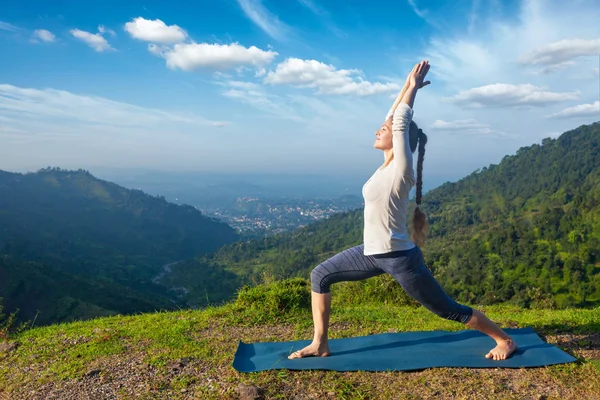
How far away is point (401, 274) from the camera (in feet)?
11.3

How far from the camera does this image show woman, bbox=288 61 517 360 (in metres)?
3.41

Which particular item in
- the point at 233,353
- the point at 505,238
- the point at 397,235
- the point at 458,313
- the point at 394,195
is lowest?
the point at 505,238

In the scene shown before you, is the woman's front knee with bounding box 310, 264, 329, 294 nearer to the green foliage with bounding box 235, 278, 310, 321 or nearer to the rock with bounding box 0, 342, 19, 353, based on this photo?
the green foliage with bounding box 235, 278, 310, 321

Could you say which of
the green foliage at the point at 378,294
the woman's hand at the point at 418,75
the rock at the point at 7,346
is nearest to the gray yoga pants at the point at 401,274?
the woman's hand at the point at 418,75

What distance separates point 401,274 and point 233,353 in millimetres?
1859

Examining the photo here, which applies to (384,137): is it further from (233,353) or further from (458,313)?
(233,353)

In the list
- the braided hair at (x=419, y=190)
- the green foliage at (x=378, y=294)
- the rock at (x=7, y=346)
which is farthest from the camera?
the green foliage at (x=378, y=294)

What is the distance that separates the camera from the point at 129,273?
8438 cm

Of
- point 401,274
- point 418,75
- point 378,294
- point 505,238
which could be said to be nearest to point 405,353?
point 401,274

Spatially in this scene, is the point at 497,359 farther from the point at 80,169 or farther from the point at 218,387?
the point at 80,169

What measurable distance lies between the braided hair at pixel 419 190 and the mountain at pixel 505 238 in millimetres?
18774

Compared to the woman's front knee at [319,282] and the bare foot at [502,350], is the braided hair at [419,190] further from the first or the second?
the bare foot at [502,350]

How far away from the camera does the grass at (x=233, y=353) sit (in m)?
3.38

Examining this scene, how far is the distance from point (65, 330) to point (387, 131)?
446 cm
